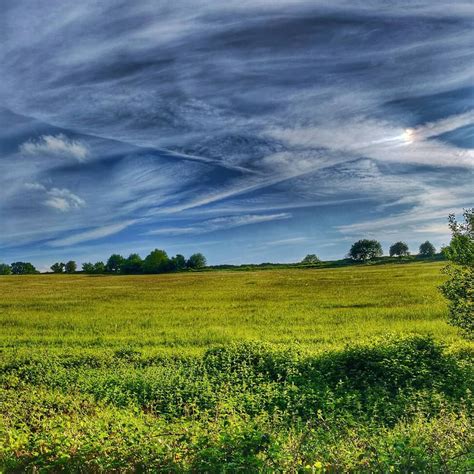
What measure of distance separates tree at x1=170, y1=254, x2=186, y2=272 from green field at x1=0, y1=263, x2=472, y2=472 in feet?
412

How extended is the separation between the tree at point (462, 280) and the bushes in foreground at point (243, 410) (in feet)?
6.50

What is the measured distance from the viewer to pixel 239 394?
12.2 metres

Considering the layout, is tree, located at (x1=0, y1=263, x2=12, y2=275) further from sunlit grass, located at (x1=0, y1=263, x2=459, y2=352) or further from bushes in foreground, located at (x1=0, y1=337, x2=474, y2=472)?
bushes in foreground, located at (x1=0, y1=337, x2=474, y2=472)

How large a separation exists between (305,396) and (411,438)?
446cm

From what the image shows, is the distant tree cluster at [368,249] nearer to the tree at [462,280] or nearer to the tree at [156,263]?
the tree at [156,263]

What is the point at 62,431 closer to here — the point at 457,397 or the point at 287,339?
the point at 457,397

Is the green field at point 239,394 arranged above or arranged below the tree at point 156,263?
below

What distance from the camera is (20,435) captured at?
910 cm

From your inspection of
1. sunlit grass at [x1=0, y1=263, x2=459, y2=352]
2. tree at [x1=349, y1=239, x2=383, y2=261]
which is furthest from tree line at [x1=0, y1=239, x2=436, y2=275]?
sunlit grass at [x1=0, y1=263, x2=459, y2=352]

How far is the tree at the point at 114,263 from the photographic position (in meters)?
170

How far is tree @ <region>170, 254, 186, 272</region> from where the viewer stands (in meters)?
155

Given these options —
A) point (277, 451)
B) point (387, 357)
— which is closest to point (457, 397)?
point (387, 357)

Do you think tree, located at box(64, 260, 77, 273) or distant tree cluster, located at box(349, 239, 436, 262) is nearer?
distant tree cluster, located at box(349, 239, 436, 262)

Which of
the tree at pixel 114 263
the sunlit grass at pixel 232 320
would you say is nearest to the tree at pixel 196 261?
the tree at pixel 114 263
